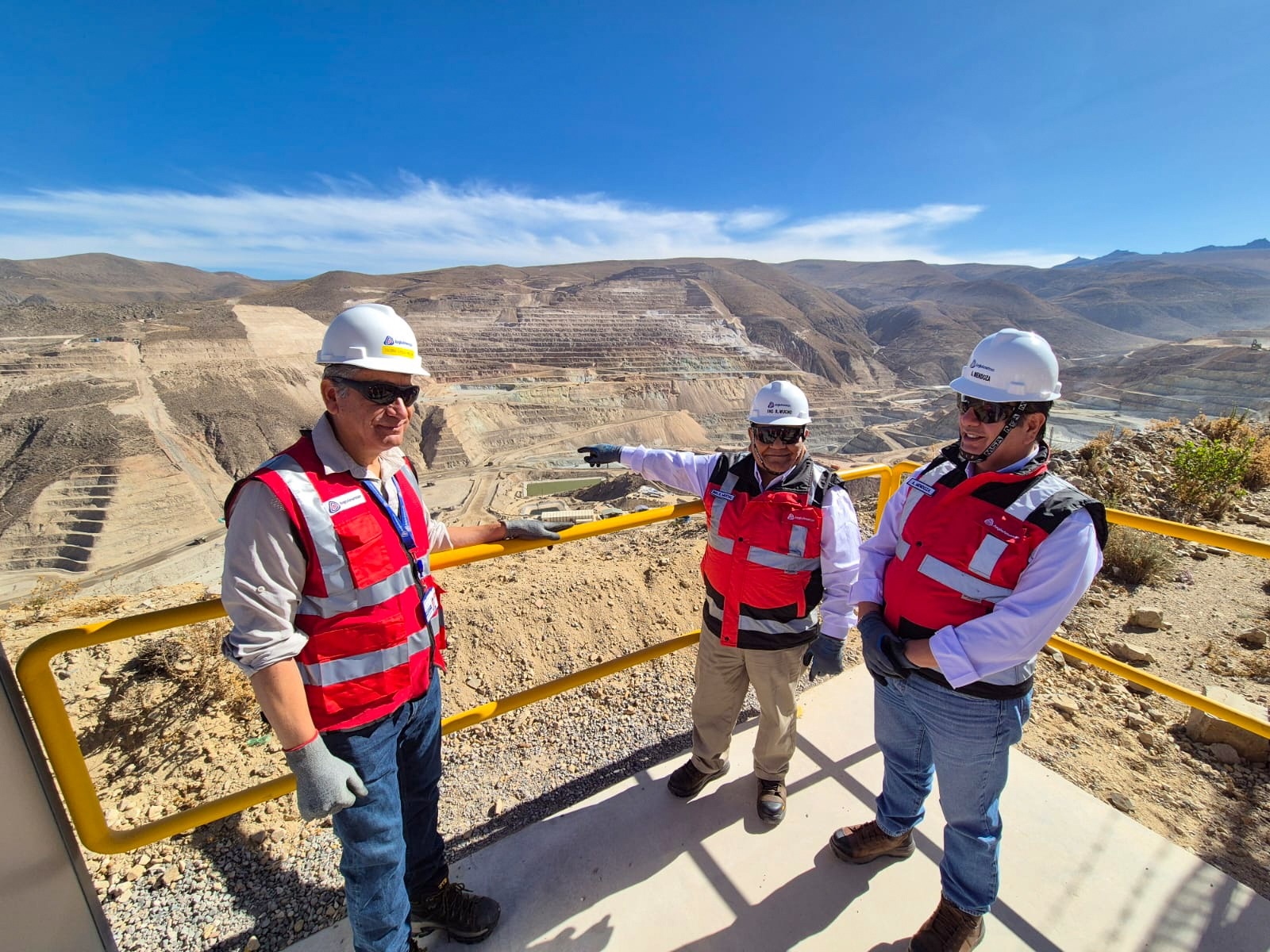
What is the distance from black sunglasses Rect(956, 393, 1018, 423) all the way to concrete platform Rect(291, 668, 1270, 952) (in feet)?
6.05

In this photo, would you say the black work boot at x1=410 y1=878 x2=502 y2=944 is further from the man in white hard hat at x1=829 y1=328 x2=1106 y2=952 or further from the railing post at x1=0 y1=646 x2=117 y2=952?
the man in white hard hat at x1=829 y1=328 x2=1106 y2=952

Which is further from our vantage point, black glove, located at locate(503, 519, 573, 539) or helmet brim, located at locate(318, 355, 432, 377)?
black glove, located at locate(503, 519, 573, 539)

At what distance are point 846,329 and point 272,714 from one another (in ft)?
331

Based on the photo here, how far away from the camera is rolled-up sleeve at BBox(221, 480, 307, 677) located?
133cm

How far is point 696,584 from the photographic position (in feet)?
17.5

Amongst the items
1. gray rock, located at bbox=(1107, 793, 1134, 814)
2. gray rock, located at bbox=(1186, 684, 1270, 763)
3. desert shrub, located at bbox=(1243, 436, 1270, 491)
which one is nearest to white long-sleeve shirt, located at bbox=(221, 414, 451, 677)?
gray rock, located at bbox=(1107, 793, 1134, 814)

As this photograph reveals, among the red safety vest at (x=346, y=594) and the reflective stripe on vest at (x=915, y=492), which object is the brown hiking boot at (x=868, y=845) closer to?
the reflective stripe on vest at (x=915, y=492)

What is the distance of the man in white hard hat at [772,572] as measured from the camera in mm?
2213

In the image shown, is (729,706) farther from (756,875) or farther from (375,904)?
(375,904)

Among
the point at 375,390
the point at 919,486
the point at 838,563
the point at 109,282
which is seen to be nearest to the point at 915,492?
the point at 919,486

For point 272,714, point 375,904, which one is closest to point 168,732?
point 375,904

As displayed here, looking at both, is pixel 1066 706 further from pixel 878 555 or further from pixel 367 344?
pixel 367 344

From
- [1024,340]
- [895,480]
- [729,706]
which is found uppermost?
[1024,340]

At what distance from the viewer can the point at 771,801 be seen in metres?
2.57
